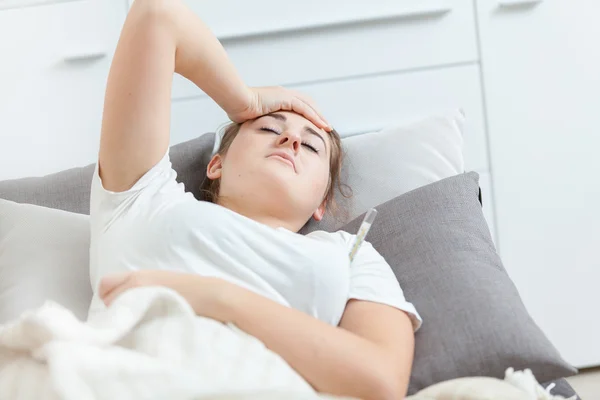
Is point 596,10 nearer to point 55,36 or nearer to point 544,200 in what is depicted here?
point 544,200

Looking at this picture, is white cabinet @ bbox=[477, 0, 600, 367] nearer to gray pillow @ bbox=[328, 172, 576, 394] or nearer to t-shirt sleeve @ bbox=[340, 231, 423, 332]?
gray pillow @ bbox=[328, 172, 576, 394]

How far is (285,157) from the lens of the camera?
1443mm

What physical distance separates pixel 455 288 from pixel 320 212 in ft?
1.24

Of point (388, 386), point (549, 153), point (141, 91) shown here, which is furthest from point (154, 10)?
point (549, 153)

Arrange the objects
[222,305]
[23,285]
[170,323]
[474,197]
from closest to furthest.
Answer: [170,323], [222,305], [23,285], [474,197]

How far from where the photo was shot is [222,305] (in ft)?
3.63

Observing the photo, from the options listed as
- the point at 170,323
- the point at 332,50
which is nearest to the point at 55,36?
the point at 332,50

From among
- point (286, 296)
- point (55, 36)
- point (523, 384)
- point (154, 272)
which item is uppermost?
point (55, 36)

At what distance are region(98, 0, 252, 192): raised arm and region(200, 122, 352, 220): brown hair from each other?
0.26 metres

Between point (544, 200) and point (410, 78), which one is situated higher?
point (410, 78)

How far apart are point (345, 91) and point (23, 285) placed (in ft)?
3.32

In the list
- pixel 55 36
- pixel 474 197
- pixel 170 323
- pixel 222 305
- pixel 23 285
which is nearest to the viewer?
pixel 170 323

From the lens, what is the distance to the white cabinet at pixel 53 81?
6.63ft

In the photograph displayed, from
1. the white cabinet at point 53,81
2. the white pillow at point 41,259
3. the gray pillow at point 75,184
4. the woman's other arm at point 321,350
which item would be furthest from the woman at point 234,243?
the white cabinet at point 53,81
